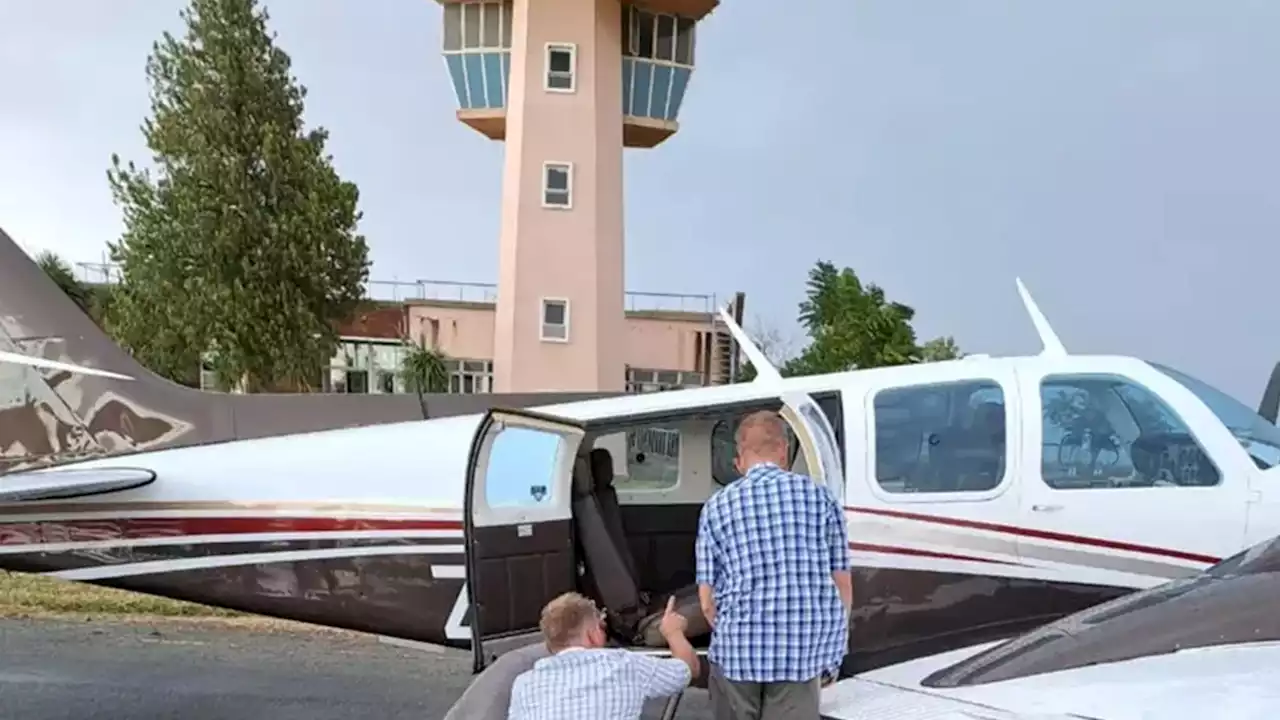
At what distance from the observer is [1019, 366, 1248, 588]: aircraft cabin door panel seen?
5.59 metres

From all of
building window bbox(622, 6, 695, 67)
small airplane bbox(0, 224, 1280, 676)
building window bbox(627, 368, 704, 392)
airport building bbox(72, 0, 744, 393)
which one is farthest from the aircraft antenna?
building window bbox(627, 368, 704, 392)

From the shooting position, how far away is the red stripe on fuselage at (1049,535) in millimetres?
5559

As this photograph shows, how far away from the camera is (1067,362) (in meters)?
5.86

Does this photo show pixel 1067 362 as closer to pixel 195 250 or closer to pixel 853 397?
pixel 853 397

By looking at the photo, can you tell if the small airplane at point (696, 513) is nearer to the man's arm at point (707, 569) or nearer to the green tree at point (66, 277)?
the man's arm at point (707, 569)

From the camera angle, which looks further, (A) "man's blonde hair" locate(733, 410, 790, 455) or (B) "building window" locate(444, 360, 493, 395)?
(B) "building window" locate(444, 360, 493, 395)

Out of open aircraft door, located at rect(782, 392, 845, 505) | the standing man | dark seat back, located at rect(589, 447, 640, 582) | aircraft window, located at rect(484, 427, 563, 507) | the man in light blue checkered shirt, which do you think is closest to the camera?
the man in light blue checkered shirt

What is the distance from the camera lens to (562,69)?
24.3m

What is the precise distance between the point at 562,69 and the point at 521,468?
1948 centimetres

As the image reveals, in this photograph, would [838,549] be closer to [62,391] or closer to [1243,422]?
[1243,422]

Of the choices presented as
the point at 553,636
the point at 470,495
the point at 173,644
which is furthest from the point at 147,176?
the point at 553,636

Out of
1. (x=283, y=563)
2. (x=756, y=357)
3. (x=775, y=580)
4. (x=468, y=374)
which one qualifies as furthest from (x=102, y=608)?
(x=468, y=374)

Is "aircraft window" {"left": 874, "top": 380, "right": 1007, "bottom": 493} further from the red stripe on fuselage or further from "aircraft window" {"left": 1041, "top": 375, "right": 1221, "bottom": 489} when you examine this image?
"aircraft window" {"left": 1041, "top": 375, "right": 1221, "bottom": 489}

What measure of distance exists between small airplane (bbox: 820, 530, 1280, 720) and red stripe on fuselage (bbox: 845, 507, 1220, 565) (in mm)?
1622
